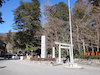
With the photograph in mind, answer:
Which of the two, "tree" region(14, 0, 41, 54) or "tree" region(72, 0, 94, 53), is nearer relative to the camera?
"tree" region(72, 0, 94, 53)

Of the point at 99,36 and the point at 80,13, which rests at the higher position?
the point at 80,13

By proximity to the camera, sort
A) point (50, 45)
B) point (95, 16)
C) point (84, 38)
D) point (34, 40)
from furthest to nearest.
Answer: point (34, 40), point (50, 45), point (84, 38), point (95, 16)

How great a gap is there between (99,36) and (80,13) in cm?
766

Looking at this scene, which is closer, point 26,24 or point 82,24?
point 82,24

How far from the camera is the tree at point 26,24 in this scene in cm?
3612

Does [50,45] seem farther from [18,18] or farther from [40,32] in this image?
[18,18]

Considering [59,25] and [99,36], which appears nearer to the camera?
[99,36]

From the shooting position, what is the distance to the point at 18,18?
123ft

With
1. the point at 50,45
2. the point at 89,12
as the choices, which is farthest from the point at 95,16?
the point at 50,45

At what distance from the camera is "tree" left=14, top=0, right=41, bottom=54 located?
36.1 m

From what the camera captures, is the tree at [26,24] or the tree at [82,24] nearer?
the tree at [82,24]

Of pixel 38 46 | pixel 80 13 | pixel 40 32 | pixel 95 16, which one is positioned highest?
pixel 80 13

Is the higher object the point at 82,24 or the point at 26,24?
the point at 26,24

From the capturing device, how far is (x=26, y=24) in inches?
1433
